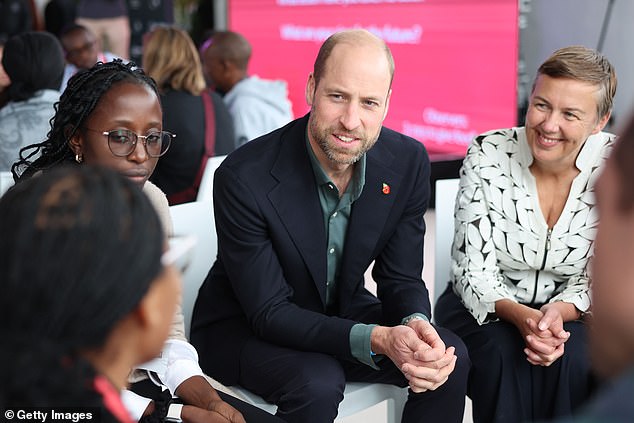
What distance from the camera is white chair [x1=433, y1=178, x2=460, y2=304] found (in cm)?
280

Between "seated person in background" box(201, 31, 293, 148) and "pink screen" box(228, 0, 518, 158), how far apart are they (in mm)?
1450

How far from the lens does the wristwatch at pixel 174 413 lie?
191 centimetres

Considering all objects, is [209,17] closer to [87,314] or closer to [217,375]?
[217,375]

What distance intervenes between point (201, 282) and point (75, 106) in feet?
2.50

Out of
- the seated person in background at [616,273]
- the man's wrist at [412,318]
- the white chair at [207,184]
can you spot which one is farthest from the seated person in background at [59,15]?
the seated person in background at [616,273]

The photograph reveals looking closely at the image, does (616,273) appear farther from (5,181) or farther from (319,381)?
(5,181)

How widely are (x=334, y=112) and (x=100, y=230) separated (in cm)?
136

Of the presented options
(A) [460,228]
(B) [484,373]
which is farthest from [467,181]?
(B) [484,373]

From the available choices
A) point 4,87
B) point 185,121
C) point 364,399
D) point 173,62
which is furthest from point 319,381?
point 4,87

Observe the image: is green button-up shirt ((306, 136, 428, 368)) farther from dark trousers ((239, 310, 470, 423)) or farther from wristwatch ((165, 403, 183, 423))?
wristwatch ((165, 403, 183, 423))

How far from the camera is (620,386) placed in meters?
0.83

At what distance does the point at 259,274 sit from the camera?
229 cm

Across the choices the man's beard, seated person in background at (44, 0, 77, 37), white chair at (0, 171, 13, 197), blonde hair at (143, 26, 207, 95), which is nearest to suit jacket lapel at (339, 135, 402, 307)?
the man's beard

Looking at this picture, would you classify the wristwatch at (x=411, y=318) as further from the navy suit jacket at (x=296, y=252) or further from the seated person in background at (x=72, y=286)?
the seated person in background at (x=72, y=286)
